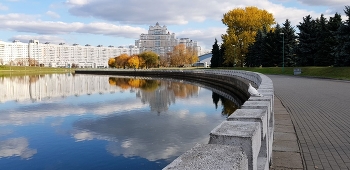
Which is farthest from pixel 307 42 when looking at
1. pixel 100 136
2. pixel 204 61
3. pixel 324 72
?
pixel 204 61

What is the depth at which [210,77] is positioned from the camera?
1725 inches

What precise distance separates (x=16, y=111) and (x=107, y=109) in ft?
16.9

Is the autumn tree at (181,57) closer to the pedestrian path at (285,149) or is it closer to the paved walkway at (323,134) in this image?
the paved walkway at (323,134)

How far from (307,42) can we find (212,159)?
137ft

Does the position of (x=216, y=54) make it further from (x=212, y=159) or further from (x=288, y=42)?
(x=212, y=159)

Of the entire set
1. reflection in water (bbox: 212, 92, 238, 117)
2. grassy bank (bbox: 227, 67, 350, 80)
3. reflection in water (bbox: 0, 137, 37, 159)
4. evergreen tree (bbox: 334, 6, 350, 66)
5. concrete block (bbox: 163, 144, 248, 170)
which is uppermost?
evergreen tree (bbox: 334, 6, 350, 66)

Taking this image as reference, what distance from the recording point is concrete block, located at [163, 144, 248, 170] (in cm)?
196

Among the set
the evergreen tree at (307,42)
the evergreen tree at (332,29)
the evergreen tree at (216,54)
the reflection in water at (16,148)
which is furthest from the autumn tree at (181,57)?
the reflection in water at (16,148)

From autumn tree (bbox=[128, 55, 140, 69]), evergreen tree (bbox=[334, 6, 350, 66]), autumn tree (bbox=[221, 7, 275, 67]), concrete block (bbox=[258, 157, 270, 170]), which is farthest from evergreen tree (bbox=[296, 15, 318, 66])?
autumn tree (bbox=[128, 55, 140, 69])

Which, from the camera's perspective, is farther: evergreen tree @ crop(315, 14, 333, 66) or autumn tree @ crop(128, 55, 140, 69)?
autumn tree @ crop(128, 55, 140, 69)

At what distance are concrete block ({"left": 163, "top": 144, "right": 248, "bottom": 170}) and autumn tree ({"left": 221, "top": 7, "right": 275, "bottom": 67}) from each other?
5427 centimetres

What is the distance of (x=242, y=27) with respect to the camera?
2242 inches

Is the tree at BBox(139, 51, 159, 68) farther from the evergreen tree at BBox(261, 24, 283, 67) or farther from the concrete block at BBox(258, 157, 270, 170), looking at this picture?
the concrete block at BBox(258, 157, 270, 170)

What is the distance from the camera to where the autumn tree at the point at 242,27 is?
5556cm
